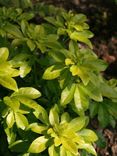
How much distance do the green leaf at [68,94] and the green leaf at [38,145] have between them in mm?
231

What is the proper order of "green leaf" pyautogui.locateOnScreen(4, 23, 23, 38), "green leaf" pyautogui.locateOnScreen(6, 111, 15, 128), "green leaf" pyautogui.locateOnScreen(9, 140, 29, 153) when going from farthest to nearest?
1. "green leaf" pyautogui.locateOnScreen(4, 23, 23, 38)
2. "green leaf" pyautogui.locateOnScreen(9, 140, 29, 153)
3. "green leaf" pyautogui.locateOnScreen(6, 111, 15, 128)

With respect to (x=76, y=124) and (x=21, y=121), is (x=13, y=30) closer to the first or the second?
(x=21, y=121)

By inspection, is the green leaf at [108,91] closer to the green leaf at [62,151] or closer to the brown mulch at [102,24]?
the green leaf at [62,151]

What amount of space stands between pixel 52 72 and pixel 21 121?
0.29m

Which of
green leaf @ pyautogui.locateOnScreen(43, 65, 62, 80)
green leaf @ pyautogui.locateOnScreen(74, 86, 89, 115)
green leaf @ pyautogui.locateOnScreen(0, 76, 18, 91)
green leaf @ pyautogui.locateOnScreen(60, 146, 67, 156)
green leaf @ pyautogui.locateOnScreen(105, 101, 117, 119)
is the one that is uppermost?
green leaf @ pyautogui.locateOnScreen(0, 76, 18, 91)

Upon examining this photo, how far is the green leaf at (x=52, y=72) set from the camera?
218 cm

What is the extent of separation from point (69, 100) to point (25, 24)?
21.2 inches

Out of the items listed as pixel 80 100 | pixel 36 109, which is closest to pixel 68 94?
Result: pixel 80 100

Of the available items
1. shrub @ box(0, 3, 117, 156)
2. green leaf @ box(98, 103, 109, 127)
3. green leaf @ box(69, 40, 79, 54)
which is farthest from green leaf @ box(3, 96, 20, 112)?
green leaf @ box(98, 103, 109, 127)

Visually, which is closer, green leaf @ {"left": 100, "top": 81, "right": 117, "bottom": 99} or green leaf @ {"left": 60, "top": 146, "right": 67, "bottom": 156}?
green leaf @ {"left": 60, "top": 146, "right": 67, "bottom": 156}

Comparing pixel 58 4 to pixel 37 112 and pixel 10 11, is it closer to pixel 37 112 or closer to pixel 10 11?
pixel 10 11

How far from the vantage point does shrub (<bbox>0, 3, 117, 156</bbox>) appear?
2.12 metres

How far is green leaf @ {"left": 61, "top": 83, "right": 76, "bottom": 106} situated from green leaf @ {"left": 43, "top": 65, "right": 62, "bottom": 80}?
0.09 metres

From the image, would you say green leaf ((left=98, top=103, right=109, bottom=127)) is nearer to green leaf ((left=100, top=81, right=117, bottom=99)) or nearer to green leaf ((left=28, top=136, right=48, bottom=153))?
green leaf ((left=100, top=81, right=117, bottom=99))
